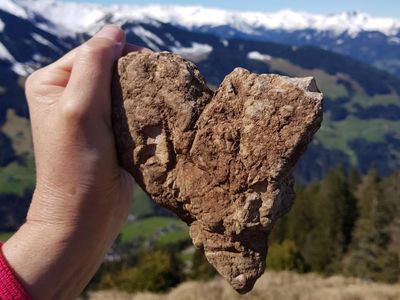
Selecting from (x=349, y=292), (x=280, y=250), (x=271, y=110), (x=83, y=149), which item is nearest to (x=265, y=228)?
(x=271, y=110)

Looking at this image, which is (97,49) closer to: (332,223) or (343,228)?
(332,223)

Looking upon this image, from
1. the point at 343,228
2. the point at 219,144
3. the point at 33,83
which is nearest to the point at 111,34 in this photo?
the point at 33,83

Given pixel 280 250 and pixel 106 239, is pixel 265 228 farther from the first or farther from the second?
pixel 280 250

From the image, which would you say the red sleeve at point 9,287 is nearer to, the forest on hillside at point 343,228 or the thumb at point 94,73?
the thumb at point 94,73

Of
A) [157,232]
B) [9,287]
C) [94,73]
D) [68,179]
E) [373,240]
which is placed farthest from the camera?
[157,232]

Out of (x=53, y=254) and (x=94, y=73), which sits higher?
(x=94, y=73)

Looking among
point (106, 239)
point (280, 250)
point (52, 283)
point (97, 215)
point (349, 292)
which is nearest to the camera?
point (52, 283)

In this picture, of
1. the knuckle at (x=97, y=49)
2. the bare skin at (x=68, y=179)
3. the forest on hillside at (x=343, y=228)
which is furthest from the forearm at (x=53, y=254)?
the forest on hillside at (x=343, y=228)
